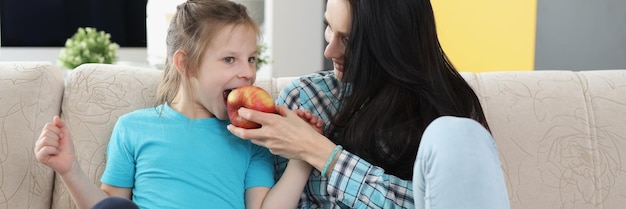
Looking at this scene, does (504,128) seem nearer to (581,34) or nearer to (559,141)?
(559,141)

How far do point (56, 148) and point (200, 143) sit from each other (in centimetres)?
30

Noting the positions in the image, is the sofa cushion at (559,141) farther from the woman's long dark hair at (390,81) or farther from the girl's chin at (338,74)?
the girl's chin at (338,74)

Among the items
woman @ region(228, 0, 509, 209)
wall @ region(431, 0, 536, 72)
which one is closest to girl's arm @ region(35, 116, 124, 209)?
woman @ region(228, 0, 509, 209)

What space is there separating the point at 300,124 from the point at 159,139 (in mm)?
308

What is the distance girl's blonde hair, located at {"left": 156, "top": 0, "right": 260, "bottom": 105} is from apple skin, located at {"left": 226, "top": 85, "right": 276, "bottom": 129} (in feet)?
0.42

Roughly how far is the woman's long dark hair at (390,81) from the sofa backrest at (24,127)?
0.67 m

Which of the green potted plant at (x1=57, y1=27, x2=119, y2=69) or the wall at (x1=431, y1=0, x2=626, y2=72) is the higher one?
the wall at (x1=431, y1=0, x2=626, y2=72)

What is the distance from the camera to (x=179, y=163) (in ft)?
5.61

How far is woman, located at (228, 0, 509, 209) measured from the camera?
1611 mm

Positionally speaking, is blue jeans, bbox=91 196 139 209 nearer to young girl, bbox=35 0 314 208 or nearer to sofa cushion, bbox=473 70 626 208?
young girl, bbox=35 0 314 208

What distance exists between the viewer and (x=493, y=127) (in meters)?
1.91

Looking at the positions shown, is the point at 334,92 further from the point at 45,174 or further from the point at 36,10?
the point at 36,10

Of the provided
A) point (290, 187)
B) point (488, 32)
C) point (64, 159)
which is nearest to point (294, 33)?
point (488, 32)

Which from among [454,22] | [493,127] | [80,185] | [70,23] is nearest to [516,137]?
[493,127]
